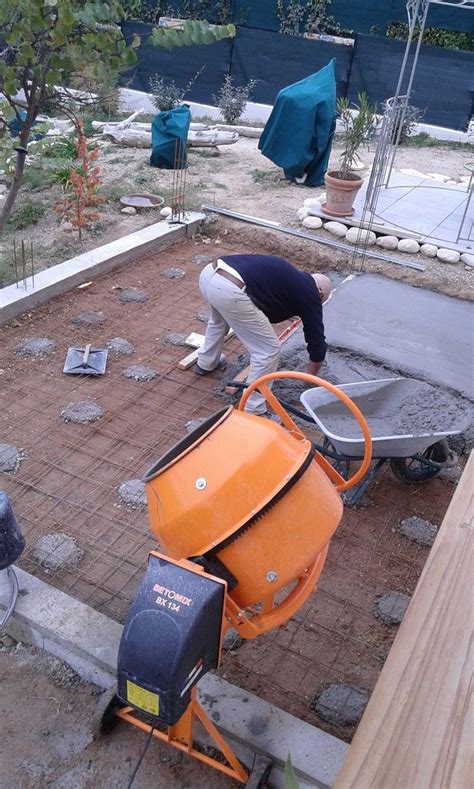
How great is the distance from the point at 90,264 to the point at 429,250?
3776 mm

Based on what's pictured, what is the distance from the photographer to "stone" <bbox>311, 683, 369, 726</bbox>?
2.67 meters

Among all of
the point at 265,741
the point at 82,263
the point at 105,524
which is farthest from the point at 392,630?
the point at 82,263

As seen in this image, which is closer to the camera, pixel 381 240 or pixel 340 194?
pixel 381 240

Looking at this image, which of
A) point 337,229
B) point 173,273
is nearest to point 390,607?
point 173,273

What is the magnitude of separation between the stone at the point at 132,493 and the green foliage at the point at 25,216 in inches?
192

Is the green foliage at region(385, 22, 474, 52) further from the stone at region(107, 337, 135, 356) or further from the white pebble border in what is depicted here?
the stone at region(107, 337, 135, 356)

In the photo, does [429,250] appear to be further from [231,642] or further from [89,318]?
[231,642]

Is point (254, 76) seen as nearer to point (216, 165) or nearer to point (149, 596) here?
point (216, 165)

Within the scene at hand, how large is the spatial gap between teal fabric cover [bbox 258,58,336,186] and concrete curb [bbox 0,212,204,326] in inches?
106

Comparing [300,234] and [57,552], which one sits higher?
[300,234]

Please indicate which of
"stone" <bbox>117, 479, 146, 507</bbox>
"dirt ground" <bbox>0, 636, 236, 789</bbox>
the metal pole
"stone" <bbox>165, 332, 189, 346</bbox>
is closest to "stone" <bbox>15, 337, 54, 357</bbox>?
"stone" <bbox>165, 332, 189, 346</bbox>

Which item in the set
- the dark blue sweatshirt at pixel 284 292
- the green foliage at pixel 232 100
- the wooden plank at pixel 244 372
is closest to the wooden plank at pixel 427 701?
the dark blue sweatshirt at pixel 284 292

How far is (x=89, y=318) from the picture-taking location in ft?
18.3

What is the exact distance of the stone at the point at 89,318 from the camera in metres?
5.50
